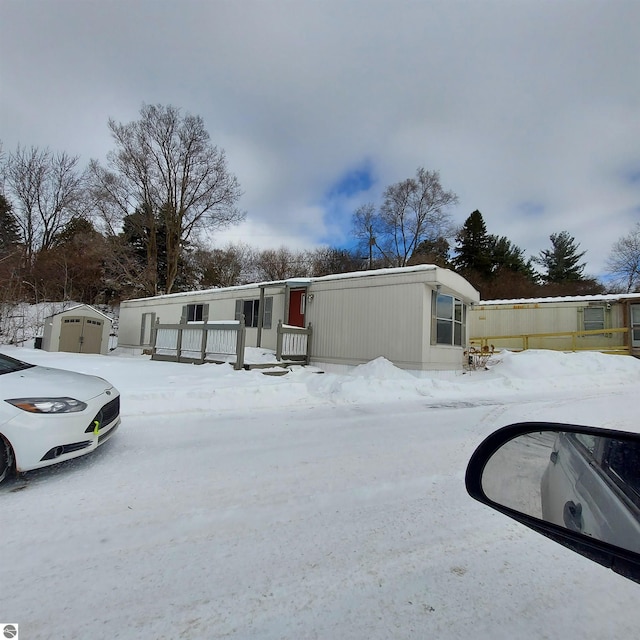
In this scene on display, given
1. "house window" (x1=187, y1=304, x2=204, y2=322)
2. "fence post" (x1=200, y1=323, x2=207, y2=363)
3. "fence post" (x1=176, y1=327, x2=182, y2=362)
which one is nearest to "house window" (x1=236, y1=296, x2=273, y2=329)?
"fence post" (x1=200, y1=323, x2=207, y2=363)

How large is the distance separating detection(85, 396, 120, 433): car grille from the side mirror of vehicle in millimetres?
3540

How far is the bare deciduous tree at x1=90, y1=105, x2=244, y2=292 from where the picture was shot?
2588 cm

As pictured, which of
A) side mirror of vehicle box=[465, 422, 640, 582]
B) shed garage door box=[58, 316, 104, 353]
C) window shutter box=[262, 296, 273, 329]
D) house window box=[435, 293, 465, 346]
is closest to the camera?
side mirror of vehicle box=[465, 422, 640, 582]

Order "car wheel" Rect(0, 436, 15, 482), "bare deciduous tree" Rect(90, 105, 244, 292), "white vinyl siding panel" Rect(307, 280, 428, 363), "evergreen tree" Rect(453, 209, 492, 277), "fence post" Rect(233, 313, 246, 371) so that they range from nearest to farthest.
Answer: "car wheel" Rect(0, 436, 15, 482), "fence post" Rect(233, 313, 246, 371), "white vinyl siding panel" Rect(307, 280, 428, 363), "bare deciduous tree" Rect(90, 105, 244, 292), "evergreen tree" Rect(453, 209, 492, 277)

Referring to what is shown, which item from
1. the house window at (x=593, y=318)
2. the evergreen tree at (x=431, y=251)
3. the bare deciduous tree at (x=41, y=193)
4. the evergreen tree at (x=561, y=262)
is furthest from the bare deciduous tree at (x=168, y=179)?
the evergreen tree at (x=561, y=262)

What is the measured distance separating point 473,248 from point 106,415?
1581 inches

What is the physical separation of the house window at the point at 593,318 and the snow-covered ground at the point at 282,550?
16156 mm

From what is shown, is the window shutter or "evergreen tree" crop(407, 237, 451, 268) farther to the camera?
"evergreen tree" crop(407, 237, 451, 268)

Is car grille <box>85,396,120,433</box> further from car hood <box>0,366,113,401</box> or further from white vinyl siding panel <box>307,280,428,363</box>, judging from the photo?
white vinyl siding panel <box>307,280,428,363</box>

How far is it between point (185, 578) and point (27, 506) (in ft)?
5.60

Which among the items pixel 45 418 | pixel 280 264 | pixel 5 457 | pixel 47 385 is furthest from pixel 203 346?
pixel 280 264

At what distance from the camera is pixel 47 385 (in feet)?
11.6

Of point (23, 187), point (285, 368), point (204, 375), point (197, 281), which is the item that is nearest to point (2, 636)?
point (204, 375)

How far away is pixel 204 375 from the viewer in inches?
369
